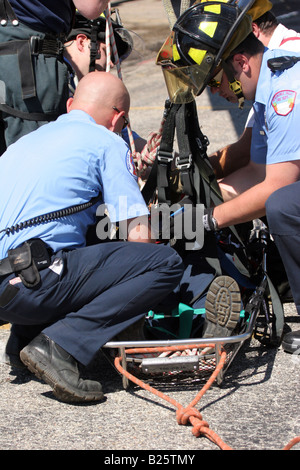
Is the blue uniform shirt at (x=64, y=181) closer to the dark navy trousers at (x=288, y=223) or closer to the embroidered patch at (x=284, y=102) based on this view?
the dark navy trousers at (x=288, y=223)

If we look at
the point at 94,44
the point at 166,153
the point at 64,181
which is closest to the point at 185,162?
the point at 166,153

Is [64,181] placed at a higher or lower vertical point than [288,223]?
higher

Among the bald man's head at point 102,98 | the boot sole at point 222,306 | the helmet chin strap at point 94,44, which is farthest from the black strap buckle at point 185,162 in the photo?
the helmet chin strap at point 94,44

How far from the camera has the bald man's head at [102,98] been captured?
3174 millimetres

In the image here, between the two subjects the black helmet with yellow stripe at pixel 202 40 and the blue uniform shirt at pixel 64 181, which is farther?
the black helmet with yellow stripe at pixel 202 40

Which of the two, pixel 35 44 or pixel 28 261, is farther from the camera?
pixel 35 44

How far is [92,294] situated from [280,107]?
1.21m

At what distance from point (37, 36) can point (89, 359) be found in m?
1.80

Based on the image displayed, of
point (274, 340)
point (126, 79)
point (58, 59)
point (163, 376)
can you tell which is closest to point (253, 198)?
point (274, 340)

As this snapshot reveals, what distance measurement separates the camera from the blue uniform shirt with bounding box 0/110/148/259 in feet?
9.64

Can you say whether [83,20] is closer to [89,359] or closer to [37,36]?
[37,36]

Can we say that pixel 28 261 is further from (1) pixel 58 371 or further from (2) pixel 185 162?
(2) pixel 185 162

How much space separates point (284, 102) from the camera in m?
3.10

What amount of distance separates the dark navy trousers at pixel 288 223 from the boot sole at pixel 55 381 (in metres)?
1.06
